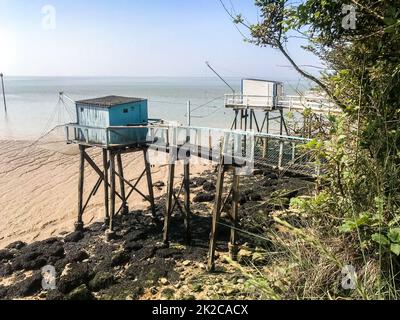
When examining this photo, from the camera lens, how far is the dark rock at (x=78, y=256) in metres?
10.5

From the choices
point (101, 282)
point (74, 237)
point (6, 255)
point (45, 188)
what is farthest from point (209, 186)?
point (6, 255)

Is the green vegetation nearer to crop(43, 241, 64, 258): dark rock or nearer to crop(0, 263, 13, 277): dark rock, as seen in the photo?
crop(43, 241, 64, 258): dark rock

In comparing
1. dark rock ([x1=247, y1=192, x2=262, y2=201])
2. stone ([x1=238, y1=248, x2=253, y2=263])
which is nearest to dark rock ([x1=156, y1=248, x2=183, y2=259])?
stone ([x1=238, y1=248, x2=253, y2=263])

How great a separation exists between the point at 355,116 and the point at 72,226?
1219cm

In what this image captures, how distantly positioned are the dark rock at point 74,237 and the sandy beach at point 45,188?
99 centimetres

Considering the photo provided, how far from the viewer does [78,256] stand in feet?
34.7

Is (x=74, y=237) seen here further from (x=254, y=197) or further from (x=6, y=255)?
(x=254, y=197)

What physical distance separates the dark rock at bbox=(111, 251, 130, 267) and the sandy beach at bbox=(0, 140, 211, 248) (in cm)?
396

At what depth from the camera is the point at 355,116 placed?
12.7 ft

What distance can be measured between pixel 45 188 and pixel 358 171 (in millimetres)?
17514

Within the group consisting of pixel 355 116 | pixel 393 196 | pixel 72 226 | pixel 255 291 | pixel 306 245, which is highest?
pixel 355 116

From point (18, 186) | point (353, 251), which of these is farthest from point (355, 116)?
point (18, 186)

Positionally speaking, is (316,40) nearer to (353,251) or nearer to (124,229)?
(353,251)

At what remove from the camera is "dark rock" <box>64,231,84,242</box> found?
12109 mm
